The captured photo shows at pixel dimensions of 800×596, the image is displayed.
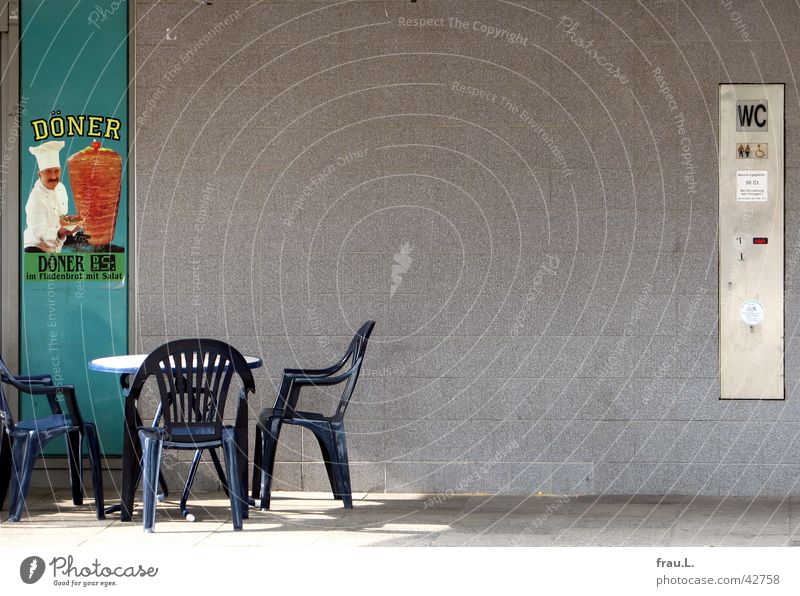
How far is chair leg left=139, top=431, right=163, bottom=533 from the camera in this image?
5246 millimetres

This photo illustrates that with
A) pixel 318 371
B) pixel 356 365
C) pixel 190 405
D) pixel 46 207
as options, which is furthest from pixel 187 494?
pixel 46 207

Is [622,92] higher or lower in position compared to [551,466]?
higher

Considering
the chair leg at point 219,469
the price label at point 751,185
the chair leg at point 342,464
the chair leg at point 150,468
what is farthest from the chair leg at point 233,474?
the price label at point 751,185

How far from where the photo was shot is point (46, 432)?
554 cm

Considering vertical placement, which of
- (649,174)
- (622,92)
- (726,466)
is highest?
(622,92)

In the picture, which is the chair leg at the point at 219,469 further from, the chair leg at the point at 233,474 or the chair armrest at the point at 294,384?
the chair leg at the point at 233,474

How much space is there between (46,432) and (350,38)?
8.65 feet

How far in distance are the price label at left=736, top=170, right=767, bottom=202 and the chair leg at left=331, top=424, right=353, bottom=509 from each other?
2505 mm

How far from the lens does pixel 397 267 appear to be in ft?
20.6

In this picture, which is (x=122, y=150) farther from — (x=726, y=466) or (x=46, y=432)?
(x=726, y=466)

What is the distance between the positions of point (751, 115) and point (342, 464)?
114 inches

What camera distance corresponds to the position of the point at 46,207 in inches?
253

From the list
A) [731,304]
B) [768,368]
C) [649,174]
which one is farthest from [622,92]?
[768,368]

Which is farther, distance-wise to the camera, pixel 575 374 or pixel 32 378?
pixel 575 374
